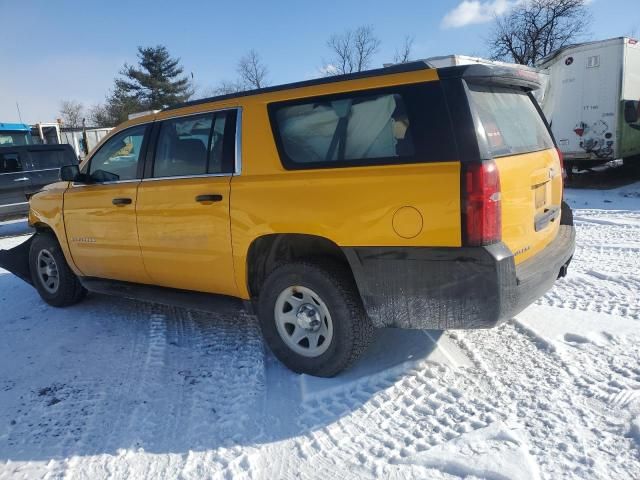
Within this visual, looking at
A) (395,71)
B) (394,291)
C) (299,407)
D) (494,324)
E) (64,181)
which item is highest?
(395,71)

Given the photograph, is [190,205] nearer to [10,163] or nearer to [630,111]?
[10,163]

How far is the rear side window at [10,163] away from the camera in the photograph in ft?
37.8

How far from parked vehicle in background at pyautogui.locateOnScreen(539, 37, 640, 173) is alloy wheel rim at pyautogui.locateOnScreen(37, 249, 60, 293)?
985cm

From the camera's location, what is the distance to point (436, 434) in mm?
2527

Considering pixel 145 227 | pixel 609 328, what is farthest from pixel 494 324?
pixel 145 227

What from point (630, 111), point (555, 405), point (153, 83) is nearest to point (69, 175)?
point (555, 405)

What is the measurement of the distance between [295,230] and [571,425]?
189 cm

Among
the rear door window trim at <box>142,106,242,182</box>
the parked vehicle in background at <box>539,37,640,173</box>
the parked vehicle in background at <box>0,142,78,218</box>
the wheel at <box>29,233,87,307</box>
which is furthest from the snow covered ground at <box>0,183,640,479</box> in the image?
the parked vehicle in background at <box>0,142,78,218</box>

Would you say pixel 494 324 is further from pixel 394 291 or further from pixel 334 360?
pixel 334 360

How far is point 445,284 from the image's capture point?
266 centimetres

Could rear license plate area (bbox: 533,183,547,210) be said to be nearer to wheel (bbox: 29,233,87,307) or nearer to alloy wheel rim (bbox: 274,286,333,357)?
alloy wheel rim (bbox: 274,286,333,357)

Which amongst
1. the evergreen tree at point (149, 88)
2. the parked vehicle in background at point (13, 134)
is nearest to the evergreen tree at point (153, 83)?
the evergreen tree at point (149, 88)

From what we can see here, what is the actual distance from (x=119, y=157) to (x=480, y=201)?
325 centimetres

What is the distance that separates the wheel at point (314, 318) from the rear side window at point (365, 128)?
73 cm
